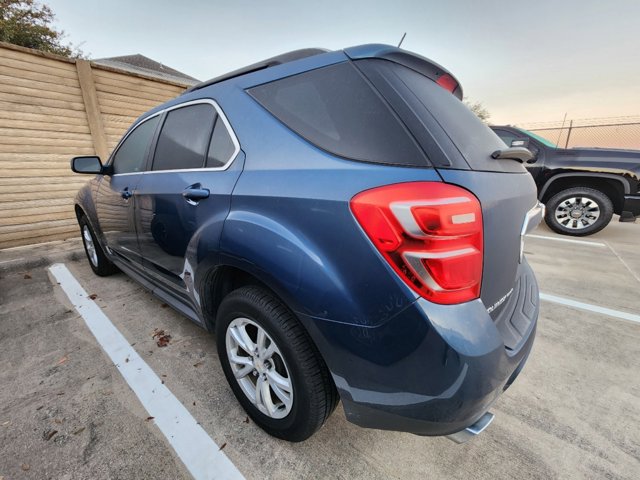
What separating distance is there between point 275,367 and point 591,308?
124 inches

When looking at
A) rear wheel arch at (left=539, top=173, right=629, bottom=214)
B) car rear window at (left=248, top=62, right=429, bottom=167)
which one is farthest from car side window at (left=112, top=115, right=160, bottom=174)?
rear wheel arch at (left=539, top=173, right=629, bottom=214)

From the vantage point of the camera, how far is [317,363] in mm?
1243

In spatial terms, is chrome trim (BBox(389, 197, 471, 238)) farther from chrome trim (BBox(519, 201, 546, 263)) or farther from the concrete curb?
the concrete curb

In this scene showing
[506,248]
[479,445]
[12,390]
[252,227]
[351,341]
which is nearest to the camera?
[351,341]

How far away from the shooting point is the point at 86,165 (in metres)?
2.74

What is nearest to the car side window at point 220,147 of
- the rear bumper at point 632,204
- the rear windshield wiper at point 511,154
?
the rear windshield wiper at point 511,154

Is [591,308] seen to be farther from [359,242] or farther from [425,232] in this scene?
[359,242]

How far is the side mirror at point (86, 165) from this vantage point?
2700mm

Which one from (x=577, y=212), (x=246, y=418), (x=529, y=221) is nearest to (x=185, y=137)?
(x=246, y=418)

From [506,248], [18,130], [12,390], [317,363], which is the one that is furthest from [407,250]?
[18,130]

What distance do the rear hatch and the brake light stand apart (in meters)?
0.14

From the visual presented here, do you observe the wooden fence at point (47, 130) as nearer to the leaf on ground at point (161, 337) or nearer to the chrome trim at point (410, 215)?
the leaf on ground at point (161, 337)

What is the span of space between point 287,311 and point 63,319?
254cm

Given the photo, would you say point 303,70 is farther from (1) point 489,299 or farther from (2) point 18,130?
(2) point 18,130
